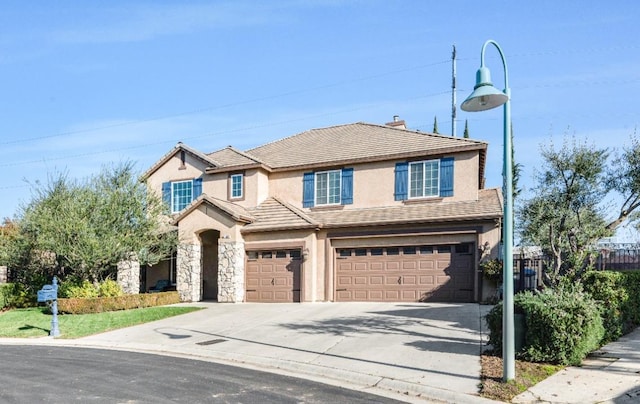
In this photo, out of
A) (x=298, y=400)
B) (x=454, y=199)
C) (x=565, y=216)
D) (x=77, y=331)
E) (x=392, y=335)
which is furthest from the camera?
(x=454, y=199)

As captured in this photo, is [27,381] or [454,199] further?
[454,199]

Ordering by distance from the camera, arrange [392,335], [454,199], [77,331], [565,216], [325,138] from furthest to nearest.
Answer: [325,138] < [454,199] < [77,331] < [565,216] < [392,335]

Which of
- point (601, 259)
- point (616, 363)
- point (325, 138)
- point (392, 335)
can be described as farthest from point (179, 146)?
point (616, 363)

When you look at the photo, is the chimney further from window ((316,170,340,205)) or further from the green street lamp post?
the green street lamp post

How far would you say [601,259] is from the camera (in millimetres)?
17328

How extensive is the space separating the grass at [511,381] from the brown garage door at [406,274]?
9471 mm

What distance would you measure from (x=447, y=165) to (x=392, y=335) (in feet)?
33.6

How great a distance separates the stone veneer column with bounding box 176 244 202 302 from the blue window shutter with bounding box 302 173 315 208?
5337mm

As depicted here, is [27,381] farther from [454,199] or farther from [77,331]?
[454,199]

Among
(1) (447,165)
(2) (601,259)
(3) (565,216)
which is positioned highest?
(1) (447,165)

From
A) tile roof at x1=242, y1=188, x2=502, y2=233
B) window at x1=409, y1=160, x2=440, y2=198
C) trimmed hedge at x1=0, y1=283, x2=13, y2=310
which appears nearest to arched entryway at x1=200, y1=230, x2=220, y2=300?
tile roof at x1=242, y1=188, x2=502, y2=233

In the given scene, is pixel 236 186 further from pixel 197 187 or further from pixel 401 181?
pixel 401 181

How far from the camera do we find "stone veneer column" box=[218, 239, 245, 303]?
2227 cm

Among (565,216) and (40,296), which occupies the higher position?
(565,216)
